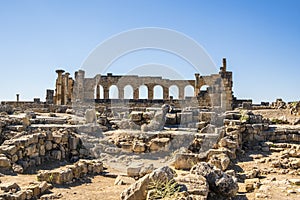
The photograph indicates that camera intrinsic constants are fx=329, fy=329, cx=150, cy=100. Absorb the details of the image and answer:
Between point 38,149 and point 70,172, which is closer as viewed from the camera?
point 70,172

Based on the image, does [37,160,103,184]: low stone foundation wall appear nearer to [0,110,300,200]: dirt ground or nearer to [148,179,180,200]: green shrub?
[0,110,300,200]: dirt ground

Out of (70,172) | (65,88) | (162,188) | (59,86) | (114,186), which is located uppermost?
(59,86)

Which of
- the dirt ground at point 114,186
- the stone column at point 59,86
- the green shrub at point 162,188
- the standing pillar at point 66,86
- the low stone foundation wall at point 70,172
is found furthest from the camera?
the standing pillar at point 66,86

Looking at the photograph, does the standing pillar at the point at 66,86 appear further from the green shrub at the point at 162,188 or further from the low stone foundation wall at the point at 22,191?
the green shrub at the point at 162,188

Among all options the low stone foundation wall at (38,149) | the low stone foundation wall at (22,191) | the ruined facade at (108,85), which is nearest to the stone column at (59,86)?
the ruined facade at (108,85)

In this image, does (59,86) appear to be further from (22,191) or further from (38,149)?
(22,191)

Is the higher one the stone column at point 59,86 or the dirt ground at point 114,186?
the stone column at point 59,86

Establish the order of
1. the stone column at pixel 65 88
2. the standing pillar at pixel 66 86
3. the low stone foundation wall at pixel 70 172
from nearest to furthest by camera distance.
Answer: the low stone foundation wall at pixel 70 172
the stone column at pixel 65 88
the standing pillar at pixel 66 86

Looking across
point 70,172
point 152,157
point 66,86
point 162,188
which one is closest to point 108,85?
point 66,86

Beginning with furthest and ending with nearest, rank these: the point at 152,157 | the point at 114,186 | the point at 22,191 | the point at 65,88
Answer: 1. the point at 65,88
2. the point at 152,157
3. the point at 114,186
4. the point at 22,191

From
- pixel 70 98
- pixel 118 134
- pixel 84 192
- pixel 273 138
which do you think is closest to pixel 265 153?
pixel 273 138

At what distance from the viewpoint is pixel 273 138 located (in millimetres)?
13875

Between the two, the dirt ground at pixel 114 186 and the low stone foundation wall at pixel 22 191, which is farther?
the dirt ground at pixel 114 186

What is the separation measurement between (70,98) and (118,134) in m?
19.6
